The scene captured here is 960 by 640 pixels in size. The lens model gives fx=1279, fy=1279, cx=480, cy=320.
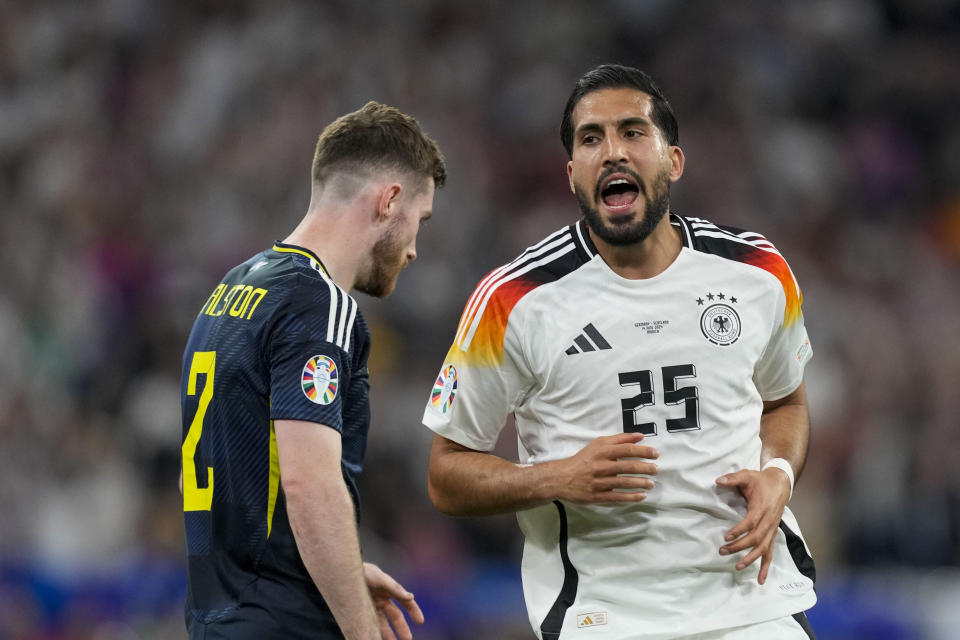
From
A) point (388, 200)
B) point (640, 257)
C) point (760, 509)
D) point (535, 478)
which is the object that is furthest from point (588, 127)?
point (760, 509)

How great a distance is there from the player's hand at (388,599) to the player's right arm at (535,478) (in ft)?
0.95

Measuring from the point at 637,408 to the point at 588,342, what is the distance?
254 mm

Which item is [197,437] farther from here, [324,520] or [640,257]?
[640,257]

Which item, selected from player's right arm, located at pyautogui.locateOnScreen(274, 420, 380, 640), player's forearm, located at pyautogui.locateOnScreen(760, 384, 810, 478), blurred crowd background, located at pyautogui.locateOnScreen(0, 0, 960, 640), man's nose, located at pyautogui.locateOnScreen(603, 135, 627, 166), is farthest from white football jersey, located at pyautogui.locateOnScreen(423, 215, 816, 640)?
blurred crowd background, located at pyautogui.locateOnScreen(0, 0, 960, 640)

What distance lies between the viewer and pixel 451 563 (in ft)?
27.8

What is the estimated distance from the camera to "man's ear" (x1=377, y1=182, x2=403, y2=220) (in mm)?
4129

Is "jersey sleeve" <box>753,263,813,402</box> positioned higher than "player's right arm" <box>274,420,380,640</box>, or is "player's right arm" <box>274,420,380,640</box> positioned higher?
"jersey sleeve" <box>753,263,813,402</box>

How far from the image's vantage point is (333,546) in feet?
11.7

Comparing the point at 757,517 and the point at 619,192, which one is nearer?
the point at 757,517

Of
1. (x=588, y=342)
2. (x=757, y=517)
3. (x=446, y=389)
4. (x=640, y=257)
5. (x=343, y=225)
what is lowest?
(x=757, y=517)

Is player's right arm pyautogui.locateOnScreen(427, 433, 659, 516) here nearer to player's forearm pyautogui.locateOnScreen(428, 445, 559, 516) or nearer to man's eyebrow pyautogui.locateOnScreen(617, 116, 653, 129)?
player's forearm pyautogui.locateOnScreen(428, 445, 559, 516)

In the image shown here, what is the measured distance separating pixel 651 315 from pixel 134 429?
5.96 metres

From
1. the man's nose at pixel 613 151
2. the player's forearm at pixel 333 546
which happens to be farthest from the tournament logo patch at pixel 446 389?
the man's nose at pixel 613 151

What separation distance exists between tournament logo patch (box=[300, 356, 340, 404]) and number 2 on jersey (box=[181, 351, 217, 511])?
0.35 m
